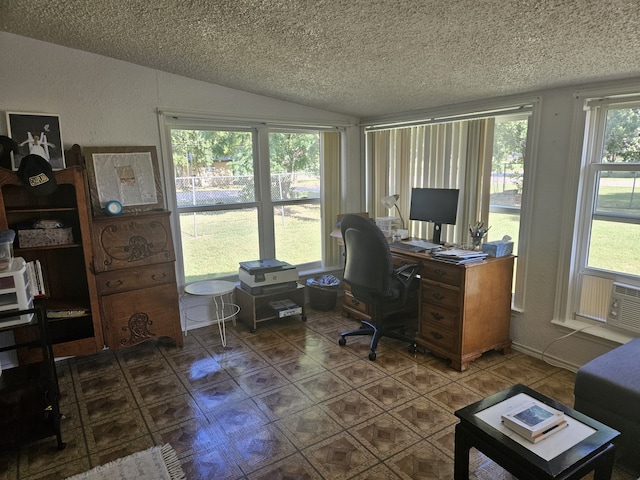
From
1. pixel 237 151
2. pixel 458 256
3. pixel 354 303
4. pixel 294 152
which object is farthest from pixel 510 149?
pixel 237 151

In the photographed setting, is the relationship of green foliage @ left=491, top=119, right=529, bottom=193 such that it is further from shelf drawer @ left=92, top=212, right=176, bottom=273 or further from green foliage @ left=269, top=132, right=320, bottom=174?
shelf drawer @ left=92, top=212, right=176, bottom=273

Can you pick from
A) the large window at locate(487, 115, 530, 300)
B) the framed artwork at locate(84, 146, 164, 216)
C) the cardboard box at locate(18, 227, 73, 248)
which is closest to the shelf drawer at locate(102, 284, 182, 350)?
the cardboard box at locate(18, 227, 73, 248)

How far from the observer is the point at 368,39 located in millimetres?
2195

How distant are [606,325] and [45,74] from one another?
4.11 meters

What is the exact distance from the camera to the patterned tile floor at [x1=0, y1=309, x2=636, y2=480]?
77.5 inches

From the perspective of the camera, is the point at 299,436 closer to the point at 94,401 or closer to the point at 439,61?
the point at 94,401

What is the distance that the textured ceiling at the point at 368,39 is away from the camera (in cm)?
178

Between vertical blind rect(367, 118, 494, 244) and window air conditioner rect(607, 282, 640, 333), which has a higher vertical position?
vertical blind rect(367, 118, 494, 244)

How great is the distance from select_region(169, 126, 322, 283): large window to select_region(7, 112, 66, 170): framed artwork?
0.82 metres

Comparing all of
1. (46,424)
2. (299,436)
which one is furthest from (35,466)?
(299,436)

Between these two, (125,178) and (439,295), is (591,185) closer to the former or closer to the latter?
(439,295)

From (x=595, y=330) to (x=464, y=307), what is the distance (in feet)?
2.75

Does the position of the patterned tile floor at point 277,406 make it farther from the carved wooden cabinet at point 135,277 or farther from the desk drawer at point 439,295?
the desk drawer at point 439,295

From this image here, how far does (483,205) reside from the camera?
3250mm
